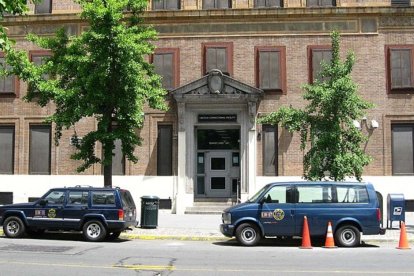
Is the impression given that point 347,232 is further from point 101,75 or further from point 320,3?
point 320,3

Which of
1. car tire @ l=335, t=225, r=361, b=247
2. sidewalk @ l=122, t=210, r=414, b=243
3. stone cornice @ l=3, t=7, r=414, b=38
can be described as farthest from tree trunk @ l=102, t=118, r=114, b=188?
stone cornice @ l=3, t=7, r=414, b=38

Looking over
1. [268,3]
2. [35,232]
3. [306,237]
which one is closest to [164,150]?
[268,3]

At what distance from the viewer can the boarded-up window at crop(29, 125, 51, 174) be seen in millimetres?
25344

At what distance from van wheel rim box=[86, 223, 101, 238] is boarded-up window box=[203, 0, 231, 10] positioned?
525 inches

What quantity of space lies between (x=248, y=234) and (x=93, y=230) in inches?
179

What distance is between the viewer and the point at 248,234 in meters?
15.0

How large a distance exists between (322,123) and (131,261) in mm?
9401

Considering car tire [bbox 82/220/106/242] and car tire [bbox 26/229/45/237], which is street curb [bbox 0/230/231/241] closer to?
car tire [bbox 26/229/45/237]

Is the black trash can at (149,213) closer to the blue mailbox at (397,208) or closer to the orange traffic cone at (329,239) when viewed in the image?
the orange traffic cone at (329,239)

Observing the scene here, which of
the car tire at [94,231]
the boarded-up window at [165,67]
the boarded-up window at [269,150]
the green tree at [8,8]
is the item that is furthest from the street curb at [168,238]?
the boarded-up window at [165,67]

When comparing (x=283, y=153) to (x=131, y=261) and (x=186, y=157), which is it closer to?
(x=186, y=157)

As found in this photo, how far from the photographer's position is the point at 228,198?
81.0ft

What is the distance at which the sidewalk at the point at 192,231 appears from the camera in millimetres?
16625

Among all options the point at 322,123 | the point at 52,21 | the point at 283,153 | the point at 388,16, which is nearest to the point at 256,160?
the point at 283,153
